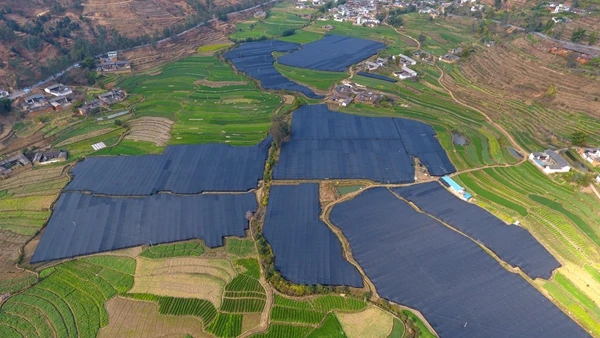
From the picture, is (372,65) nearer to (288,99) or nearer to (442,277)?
(288,99)

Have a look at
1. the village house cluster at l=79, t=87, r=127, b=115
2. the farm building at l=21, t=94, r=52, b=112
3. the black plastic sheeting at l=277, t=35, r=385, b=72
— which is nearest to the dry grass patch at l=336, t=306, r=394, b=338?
the village house cluster at l=79, t=87, r=127, b=115

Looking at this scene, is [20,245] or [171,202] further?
[171,202]

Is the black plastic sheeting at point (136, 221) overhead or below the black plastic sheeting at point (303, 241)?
overhead

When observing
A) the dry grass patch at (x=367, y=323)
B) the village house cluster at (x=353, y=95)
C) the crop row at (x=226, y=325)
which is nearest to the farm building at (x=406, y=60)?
the village house cluster at (x=353, y=95)

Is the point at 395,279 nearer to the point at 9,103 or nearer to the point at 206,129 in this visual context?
the point at 206,129

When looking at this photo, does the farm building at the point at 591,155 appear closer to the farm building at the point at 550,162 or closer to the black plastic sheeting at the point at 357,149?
the farm building at the point at 550,162

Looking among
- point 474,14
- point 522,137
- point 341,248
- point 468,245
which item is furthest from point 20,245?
point 474,14
